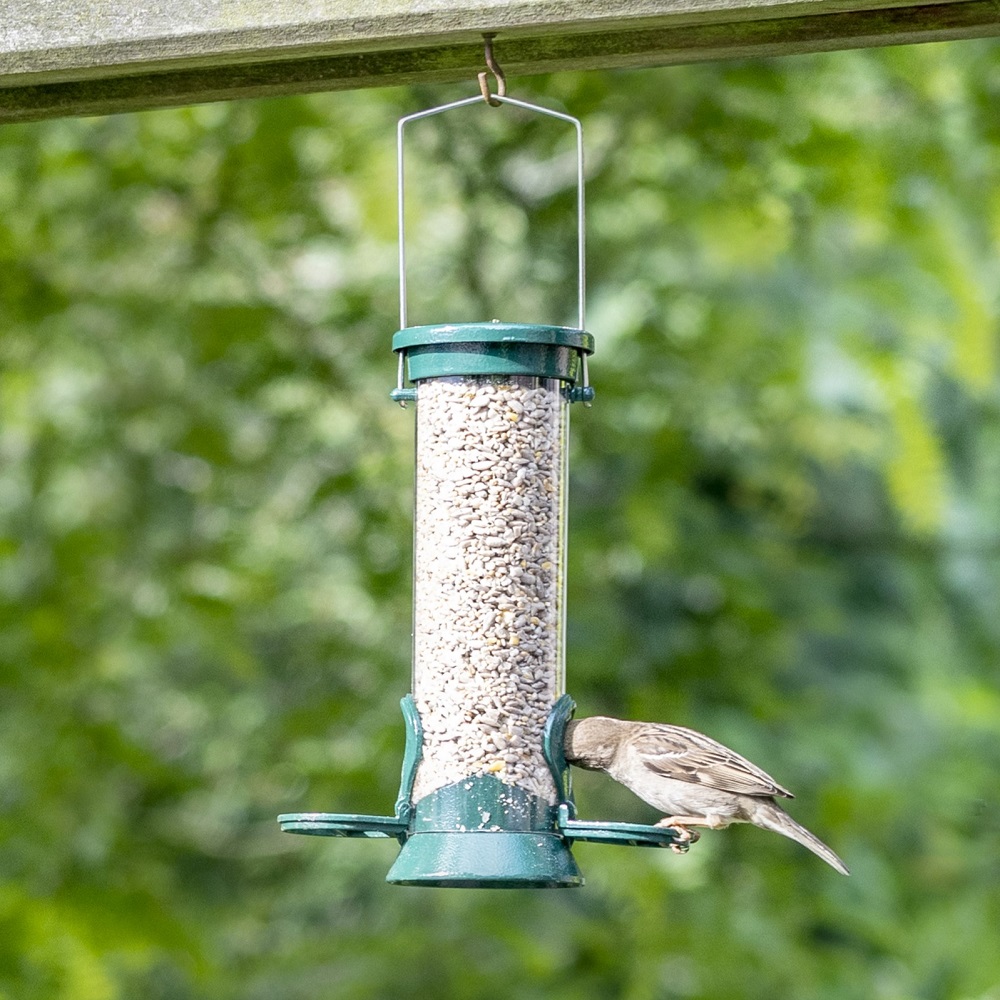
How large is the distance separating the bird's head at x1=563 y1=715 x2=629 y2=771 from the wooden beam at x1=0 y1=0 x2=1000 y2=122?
A: 157 cm

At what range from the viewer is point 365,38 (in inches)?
96.3

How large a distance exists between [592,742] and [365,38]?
6.14ft

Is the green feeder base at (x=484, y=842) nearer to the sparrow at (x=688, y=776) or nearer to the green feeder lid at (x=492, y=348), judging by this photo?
the sparrow at (x=688, y=776)

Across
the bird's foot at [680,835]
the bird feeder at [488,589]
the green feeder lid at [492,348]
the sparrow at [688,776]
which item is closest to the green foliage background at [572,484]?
the sparrow at [688,776]

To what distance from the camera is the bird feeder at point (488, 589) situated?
349 centimetres

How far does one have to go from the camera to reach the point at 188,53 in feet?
8.20

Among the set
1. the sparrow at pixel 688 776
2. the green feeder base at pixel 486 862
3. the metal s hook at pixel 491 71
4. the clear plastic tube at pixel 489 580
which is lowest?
the green feeder base at pixel 486 862

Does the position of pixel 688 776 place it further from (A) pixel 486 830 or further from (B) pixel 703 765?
(A) pixel 486 830

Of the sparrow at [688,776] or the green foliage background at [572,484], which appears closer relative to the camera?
the sparrow at [688,776]

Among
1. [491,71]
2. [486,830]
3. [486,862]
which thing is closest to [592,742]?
[486,830]

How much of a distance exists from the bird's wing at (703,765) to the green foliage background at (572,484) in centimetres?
206

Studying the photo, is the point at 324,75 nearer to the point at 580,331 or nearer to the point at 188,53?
the point at 188,53

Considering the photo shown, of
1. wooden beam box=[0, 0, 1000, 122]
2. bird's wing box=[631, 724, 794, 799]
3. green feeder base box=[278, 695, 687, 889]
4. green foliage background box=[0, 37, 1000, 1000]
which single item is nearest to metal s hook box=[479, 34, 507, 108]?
wooden beam box=[0, 0, 1000, 122]

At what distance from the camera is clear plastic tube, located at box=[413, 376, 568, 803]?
11.7 feet
